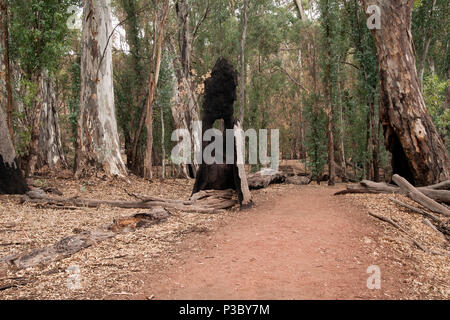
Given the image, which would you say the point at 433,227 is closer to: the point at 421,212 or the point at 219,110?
the point at 421,212

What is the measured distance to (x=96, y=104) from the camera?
11.5m

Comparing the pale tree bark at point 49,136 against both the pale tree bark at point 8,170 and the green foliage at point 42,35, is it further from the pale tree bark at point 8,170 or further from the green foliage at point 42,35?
the pale tree bark at point 8,170

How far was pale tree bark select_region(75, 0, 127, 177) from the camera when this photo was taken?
11.3m

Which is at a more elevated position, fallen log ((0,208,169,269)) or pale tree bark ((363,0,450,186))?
pale tree bark ((363,0,450,186))

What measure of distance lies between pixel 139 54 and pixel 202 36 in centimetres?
618

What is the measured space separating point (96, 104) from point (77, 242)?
7.89 metres

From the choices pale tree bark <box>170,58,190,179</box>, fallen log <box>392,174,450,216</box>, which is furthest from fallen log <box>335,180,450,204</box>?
pale tree bark <box>170,58,190,179</box>

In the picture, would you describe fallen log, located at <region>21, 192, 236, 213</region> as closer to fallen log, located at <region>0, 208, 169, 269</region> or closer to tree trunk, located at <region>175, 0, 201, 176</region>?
fallen log, located at <region>0, 208, 169, 269</region>

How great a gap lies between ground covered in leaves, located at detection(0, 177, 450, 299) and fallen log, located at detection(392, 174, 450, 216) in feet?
0.67

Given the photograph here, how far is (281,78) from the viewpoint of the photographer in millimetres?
23266

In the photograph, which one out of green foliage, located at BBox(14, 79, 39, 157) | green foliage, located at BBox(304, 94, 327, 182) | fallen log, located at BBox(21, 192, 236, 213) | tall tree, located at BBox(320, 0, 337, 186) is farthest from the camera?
green foliage, located at BBox(304, 94, 327, 182)

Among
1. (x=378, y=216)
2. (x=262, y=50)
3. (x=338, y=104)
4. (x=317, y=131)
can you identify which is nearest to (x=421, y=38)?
(x=338, y=104)

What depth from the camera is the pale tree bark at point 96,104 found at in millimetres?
11258

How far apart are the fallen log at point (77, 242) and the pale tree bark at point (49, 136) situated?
1139 cm
